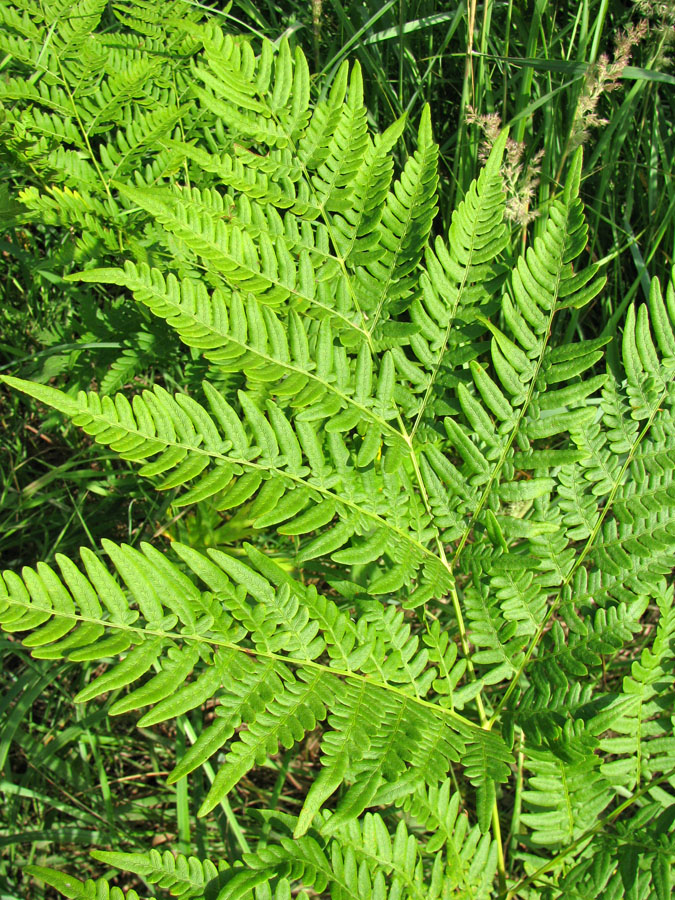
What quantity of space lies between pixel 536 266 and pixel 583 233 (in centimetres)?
11

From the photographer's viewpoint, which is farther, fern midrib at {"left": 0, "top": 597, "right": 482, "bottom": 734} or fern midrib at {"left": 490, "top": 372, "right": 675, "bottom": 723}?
fern midrib at {"left": 490, "top": 372, "right": 675, "bottom": 723}

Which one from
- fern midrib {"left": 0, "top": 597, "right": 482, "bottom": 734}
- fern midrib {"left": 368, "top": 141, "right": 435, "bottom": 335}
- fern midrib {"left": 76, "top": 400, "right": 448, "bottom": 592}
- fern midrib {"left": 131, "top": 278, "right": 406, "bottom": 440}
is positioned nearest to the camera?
fern midrib {"left": 0, "top": 597, "right": 482, "bottom": 734}

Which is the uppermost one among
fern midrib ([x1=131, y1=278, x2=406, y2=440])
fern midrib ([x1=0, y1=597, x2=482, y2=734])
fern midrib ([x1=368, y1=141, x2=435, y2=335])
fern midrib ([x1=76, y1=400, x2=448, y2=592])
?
fern midrib ([x1=368, y1=141, x2=435, y2=335])

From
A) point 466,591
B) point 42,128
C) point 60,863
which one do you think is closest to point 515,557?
point 466,591

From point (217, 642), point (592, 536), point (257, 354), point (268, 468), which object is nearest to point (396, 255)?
point (257, 354)

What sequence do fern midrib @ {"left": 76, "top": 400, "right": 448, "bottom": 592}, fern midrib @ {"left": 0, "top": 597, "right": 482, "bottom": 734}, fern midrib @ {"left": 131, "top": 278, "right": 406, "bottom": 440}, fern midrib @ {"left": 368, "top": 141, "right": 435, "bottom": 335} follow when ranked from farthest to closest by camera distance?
1. fern midrib @ {"left": 368, "top": 141, "right": 435, "bottom": 335}
2. fern midrib @ {"left": 131, "top": 278, "right": 406, "bottom": 440}
3. fern midrib @ {"left": 76, "top": 400, "right": 448, "bottom": 592}
4. fern midrib @ {"left": 0, "top": 597, "right": 482, "bottom": 734}

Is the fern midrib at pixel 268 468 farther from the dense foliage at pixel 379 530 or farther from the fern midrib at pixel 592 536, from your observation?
the fern midrib at pixel 592 536

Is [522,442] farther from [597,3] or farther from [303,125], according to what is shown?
[597,3]

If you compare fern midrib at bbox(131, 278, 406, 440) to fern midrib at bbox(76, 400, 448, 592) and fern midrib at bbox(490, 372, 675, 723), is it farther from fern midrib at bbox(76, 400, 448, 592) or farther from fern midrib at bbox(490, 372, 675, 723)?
fern midrib at bbox(490, 372, 675, 723)

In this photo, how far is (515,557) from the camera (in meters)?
1.34

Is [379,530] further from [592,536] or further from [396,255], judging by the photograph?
[396,255]

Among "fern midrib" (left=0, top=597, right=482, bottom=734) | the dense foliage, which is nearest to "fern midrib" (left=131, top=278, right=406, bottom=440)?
the dense foliage

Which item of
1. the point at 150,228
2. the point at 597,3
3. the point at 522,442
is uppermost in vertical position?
the point at 597,3

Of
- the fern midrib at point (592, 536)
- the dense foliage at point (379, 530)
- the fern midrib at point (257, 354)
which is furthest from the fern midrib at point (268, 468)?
the fern midrib at point (592, 536)
